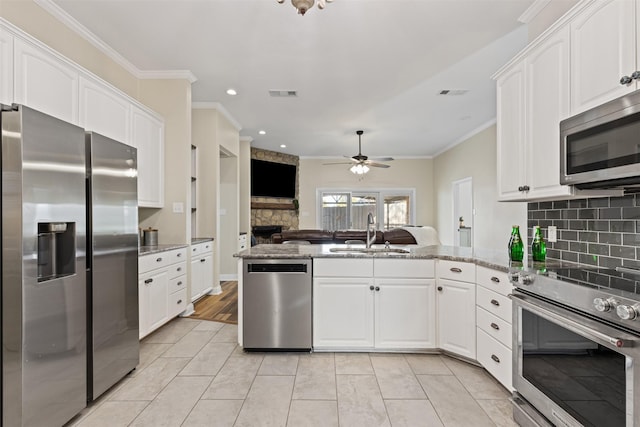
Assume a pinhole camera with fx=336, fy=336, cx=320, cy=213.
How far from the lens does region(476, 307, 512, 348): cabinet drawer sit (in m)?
2.17

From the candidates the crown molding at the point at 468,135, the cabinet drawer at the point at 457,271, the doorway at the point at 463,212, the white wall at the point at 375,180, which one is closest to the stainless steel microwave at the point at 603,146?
the cabinet drawer at the point at 457,271

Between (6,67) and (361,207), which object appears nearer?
(6,67)

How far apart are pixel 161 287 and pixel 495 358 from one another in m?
2.99

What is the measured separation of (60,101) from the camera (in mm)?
2496

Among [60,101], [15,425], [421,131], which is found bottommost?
[15,425]

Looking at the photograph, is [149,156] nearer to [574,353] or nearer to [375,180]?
[574,353]

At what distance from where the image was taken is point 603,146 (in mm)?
1642

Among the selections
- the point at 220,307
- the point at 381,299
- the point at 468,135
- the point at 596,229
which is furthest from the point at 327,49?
the point at 468,135

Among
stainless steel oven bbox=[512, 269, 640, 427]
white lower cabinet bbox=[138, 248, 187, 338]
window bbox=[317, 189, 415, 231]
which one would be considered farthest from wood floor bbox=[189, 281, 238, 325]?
window bbox=[317, 189, 415, 231]

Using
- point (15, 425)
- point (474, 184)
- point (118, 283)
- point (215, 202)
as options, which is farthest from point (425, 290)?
point (474, 184)

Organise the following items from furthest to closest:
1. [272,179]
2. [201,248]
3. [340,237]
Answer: [272,179], [340,237], [201,248]

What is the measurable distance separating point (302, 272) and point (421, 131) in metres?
4.97

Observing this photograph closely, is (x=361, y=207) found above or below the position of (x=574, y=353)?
above

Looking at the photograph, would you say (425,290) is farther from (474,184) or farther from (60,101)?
(474,184)
